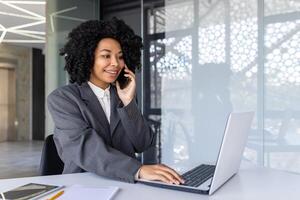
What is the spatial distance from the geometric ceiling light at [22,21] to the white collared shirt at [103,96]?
4250 mm

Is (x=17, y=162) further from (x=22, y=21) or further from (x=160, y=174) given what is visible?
(x=160, y=174)

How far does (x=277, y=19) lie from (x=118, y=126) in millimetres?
2325

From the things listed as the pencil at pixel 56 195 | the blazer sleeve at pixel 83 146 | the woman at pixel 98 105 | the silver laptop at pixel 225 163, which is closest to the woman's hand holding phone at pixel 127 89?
the woman at pixel 98 105

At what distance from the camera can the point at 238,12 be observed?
336cm

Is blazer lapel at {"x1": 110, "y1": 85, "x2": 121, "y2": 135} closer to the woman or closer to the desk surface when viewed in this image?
the woman

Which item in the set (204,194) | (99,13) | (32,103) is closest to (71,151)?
(204,194)

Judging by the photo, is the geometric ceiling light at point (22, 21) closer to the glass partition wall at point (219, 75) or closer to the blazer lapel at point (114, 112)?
the glass partition wall at point (219, 75)

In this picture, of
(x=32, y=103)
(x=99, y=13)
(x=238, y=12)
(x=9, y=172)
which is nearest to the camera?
(x=238, y=12)

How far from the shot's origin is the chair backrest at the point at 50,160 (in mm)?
1449

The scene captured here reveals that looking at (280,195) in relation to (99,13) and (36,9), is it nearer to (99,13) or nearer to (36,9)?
(99,13)

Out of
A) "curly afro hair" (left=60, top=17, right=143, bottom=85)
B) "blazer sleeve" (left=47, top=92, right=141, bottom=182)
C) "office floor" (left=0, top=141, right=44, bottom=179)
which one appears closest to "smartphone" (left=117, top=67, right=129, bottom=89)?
"curly afro hair" (left=60, top=17, right=143, bottom=85)

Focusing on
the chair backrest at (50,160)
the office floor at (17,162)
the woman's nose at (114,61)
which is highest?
the woman's nose at (114,61)

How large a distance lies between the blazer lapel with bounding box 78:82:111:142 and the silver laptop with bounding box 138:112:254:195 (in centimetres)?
41

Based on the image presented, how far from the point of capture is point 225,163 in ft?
3.14
